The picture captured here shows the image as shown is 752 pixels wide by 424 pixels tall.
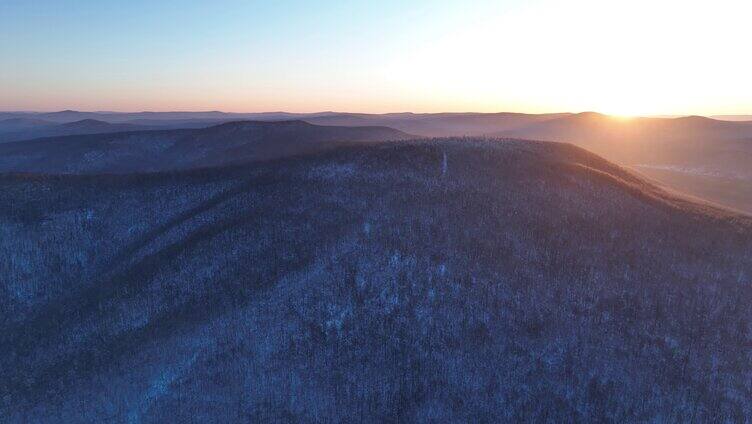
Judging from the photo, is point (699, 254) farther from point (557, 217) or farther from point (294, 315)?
point (294, 315)

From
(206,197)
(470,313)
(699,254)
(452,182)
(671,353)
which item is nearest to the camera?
(671,353)

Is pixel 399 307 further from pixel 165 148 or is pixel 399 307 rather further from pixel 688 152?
pixel 688 152

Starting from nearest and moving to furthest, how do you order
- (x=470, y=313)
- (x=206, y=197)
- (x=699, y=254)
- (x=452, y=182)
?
(x=470, y=313)
(x=699, y=254)
(x=452, y=182)
(x=206, y=197)

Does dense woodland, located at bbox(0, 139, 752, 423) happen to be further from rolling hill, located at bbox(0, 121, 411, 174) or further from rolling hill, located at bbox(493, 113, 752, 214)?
rolling hill, located at bbox(0, 121, 411, 174)

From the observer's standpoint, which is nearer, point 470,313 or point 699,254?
point 470,313

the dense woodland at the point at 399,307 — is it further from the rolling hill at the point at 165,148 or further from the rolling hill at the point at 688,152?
the rolling hill at the point at 165,148

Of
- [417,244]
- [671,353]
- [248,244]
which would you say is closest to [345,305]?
[417,244]
